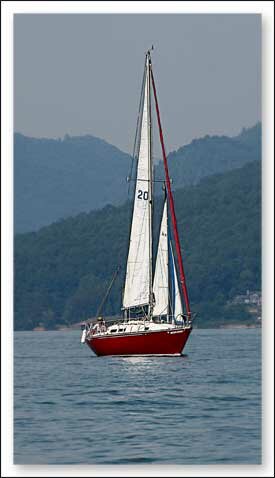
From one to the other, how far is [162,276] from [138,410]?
1093 cm

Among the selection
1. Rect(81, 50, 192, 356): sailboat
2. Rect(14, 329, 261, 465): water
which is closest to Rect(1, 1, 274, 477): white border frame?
Rect(14, 329, 261, 465): water

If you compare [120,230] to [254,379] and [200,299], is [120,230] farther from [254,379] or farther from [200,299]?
[254,379]

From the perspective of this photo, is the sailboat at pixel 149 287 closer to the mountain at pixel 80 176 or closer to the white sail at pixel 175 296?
the white sail at pixel 175 296

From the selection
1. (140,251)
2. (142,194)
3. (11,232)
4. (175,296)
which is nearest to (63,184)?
(140,251)

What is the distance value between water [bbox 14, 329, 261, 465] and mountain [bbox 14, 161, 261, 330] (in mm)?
25643

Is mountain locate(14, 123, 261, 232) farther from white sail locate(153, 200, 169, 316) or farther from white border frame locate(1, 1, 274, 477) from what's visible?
white border frame locate(1, 1, 274, 477)

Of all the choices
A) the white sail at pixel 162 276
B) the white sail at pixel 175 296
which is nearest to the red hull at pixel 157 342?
the white sail at pixel 175 296

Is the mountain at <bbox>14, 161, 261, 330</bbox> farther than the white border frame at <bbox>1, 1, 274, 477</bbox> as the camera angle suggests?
Yes


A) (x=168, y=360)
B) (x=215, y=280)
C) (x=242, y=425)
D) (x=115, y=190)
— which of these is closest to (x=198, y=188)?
(x=115, y=190)

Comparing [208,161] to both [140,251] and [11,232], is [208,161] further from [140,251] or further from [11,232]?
[11,232]

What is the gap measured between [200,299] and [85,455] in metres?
44.8

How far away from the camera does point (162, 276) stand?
33.7 meters

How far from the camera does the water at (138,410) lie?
17.6m

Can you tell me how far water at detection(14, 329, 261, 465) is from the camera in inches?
693
